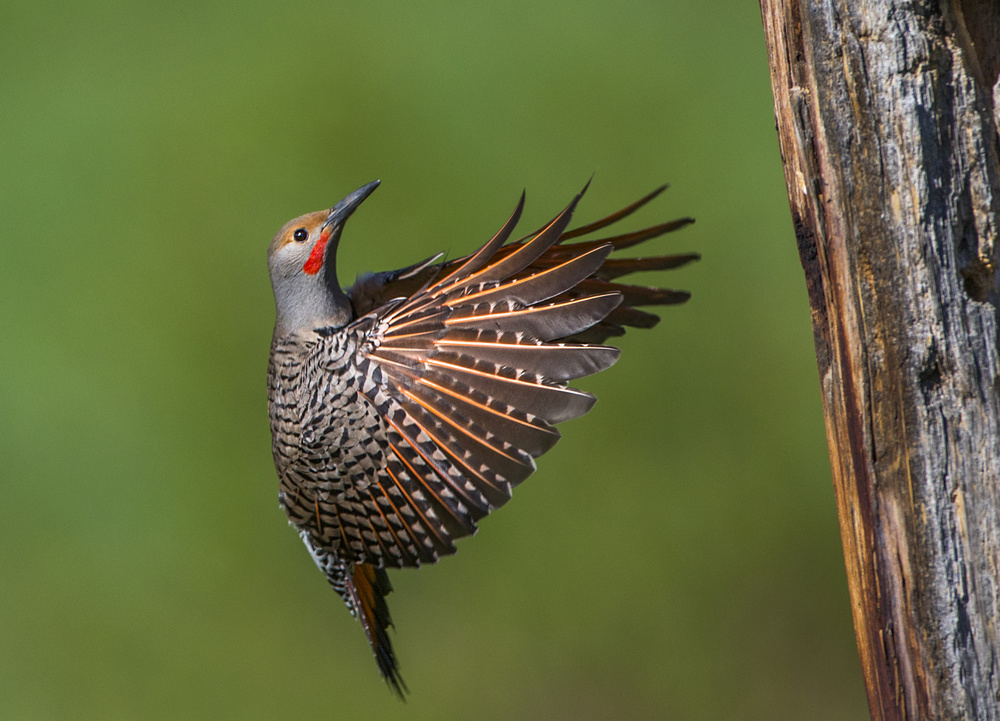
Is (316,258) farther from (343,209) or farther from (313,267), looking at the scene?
(343,209)

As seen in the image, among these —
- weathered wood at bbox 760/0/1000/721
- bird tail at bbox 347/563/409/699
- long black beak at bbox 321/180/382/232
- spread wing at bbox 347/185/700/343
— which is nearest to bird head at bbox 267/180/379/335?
long black beak at bbox 321/180/382/232

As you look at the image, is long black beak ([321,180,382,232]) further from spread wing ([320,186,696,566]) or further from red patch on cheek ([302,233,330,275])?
spread wing ([320,186,696,566])

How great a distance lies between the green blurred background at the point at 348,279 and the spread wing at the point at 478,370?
10.4 feet

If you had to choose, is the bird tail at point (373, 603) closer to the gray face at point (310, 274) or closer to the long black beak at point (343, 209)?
the gray face at point (310, 274)

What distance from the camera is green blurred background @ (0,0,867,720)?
240 inches

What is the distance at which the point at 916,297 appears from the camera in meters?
1.89

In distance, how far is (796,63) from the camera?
2010 mm

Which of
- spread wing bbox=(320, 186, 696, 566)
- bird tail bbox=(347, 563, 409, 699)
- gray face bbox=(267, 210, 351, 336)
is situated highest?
gray face bbox=(267, 210, 351, 336)

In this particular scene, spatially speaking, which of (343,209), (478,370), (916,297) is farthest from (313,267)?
(916,297)

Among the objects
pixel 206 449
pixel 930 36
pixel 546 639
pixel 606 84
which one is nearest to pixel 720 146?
pixel 606 84

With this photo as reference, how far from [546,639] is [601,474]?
1120 mm

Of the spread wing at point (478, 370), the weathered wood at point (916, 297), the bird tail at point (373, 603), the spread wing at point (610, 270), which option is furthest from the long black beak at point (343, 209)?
the weathered wood at point (916, 297)

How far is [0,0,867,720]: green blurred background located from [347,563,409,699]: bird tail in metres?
2.82

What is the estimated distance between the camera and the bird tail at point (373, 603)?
3.34 meters
